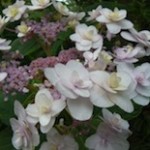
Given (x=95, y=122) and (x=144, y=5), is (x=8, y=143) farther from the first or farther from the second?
(x=144, y=5)

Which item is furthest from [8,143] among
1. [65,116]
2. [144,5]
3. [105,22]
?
[144,5]

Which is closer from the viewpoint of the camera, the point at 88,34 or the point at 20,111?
the point at 20,111

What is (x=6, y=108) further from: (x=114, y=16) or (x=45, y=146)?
(x=114, y=16)

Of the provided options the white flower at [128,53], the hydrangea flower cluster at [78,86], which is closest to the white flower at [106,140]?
the hydrangea flower cluster at [78,86]

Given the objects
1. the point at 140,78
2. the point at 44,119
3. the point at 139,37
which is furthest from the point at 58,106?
the point at 139,37

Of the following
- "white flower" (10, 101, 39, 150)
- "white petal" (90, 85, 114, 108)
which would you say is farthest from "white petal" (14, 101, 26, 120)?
"white petal" (90, 85, 114, 108)

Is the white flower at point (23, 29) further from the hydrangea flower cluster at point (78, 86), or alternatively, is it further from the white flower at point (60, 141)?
the white flower at point (60, 141)

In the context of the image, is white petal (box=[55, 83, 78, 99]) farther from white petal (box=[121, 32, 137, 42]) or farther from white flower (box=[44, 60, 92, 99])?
white petal (box=[121, 32, 137, 42])
